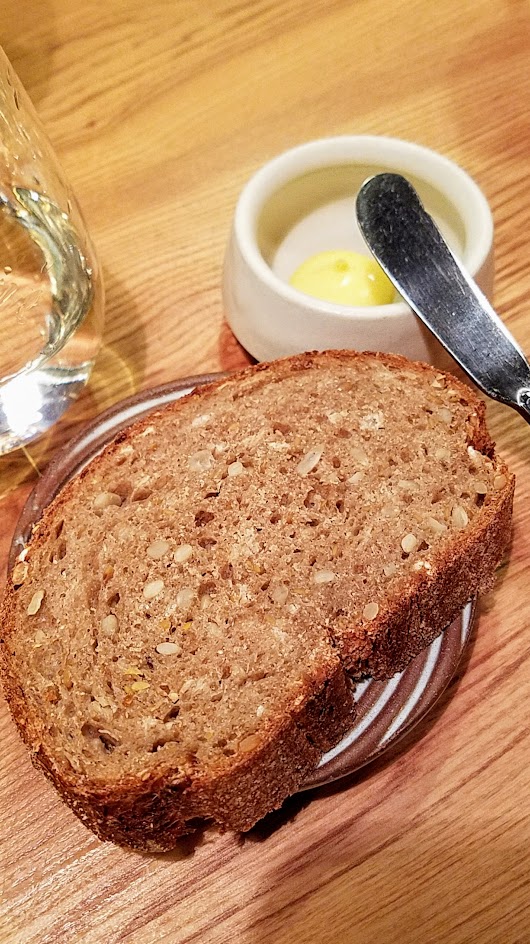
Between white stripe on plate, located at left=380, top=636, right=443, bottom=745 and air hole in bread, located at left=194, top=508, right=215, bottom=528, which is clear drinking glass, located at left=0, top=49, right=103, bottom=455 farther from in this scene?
white stripe on plate, located at left=380, top=636, right=443, bottom=745

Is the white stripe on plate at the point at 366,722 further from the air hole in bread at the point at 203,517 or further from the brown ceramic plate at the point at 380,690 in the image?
the air hole in bread at the point at 203,517

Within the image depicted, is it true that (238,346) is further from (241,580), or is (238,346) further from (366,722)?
(366,722)

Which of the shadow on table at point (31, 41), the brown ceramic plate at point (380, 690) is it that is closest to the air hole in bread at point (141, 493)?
the brown ceramic plate at point (380, 690)

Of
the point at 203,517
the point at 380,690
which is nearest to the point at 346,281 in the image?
the point at 203,517

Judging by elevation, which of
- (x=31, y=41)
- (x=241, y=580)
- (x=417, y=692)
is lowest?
(x=417, y=692)

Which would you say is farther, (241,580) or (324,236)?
(324,236)

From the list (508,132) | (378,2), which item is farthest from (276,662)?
(378,2)

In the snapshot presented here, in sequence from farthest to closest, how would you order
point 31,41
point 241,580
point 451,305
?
point 31,41 → point 451,305 → point 241,580

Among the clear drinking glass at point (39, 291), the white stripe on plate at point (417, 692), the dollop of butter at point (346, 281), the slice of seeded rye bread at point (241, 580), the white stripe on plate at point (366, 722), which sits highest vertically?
the clear drinking glass at point (39, 291)
